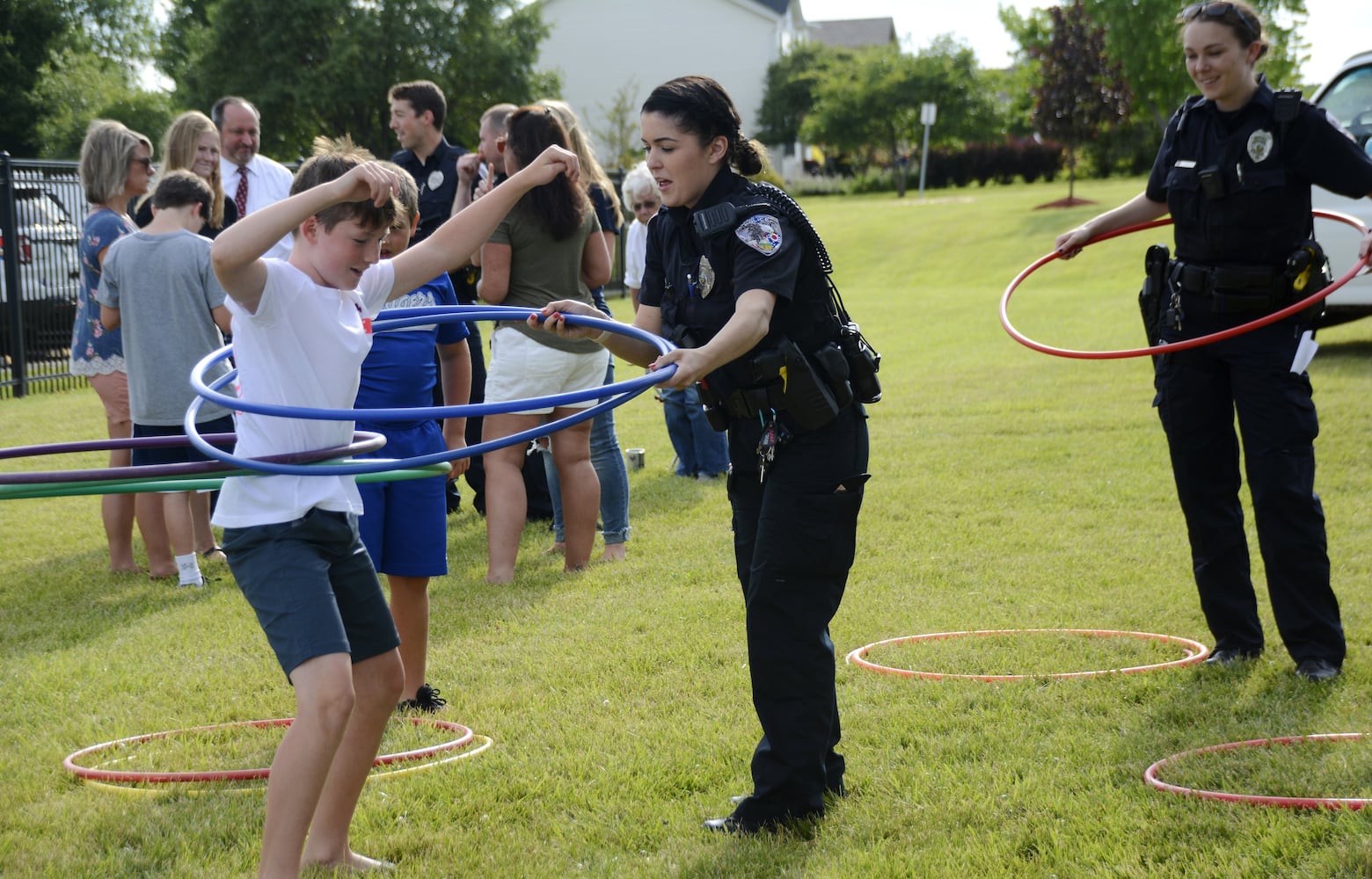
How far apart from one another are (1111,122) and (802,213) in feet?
127

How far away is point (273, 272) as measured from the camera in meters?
3.28

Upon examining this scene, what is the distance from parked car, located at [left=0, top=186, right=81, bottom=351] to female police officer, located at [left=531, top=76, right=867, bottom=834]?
12.3 metres

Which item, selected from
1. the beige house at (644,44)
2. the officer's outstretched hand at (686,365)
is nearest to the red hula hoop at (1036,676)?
the officer's outstretched hand at (686,365)

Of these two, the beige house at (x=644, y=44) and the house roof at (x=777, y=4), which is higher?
the house roof at (x=777, y=4)

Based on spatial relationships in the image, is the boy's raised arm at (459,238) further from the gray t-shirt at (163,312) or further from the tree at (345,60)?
the tree at (345,60)

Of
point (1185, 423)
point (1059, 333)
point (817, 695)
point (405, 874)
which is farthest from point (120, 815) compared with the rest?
point (1059, 333)

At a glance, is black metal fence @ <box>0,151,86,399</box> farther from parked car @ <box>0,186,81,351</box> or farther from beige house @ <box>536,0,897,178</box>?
beige house @ <box>536,0,897,178</box>

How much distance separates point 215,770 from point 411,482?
3.99 feet

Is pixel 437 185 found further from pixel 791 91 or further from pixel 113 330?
pixel 791 91

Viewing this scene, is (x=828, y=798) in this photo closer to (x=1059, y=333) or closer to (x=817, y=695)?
(x=817, y=695)

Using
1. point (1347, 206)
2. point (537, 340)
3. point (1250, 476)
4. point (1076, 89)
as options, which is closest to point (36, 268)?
point (537, 340)

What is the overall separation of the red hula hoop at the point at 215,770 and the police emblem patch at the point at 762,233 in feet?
6.96

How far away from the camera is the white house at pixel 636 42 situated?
60000mm

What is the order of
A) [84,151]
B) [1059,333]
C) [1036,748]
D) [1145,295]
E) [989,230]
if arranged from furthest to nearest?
[989,230] → [1059,333] → [84,151] → [1145,295] → [1036,748]
